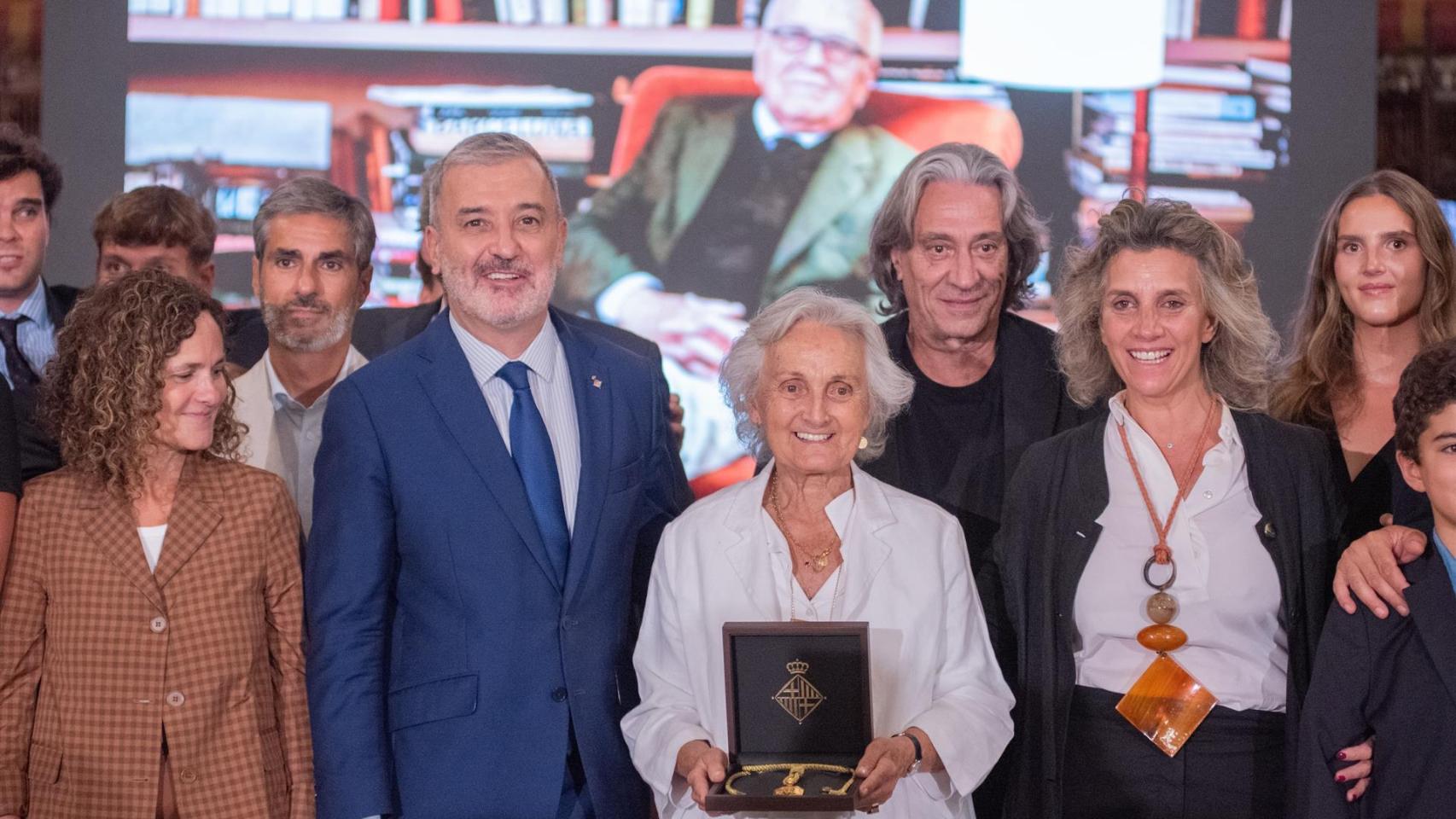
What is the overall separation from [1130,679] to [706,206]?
3435 millimetres

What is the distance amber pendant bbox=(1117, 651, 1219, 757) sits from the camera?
2.90 m

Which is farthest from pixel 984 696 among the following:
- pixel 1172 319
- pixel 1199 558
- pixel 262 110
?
pixel 262 110

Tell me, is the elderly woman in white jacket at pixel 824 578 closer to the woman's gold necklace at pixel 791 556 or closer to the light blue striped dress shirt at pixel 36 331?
the woman's gold necklace at pixel 791 556

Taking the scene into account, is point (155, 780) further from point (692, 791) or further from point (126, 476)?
point (692, 791)

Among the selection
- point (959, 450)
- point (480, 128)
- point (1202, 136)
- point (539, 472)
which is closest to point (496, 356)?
point (539, 472)

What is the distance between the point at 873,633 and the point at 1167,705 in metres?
0.59

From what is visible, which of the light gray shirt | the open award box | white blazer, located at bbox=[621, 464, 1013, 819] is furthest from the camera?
the light gray shirt

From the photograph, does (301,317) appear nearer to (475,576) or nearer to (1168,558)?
(475,576)

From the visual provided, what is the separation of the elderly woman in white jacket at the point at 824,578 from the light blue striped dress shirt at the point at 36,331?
1847mm

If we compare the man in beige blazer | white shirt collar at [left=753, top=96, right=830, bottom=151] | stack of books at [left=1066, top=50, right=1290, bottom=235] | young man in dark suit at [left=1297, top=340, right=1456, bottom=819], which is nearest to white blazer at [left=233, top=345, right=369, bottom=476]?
the man in beige blazer

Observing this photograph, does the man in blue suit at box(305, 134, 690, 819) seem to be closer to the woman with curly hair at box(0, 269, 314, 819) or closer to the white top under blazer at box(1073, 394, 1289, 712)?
the woman with curly hair at box(0, 269, 314, 819)

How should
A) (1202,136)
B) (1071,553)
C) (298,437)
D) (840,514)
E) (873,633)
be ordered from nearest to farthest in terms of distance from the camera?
(873,633)
(840,514)
(1071,553)
(298,437)
(1202,136)

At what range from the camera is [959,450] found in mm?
3598

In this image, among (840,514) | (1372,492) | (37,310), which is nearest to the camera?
(840,514)
